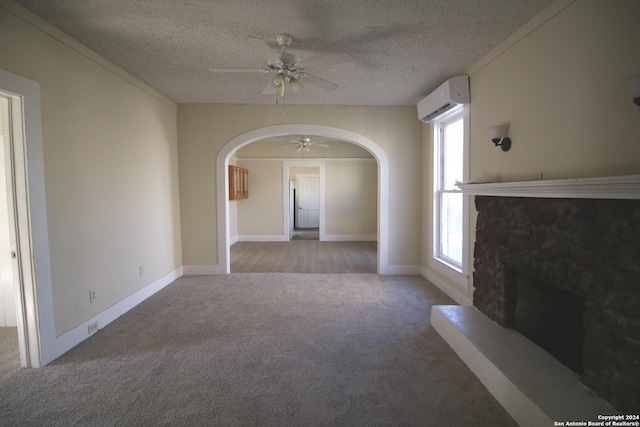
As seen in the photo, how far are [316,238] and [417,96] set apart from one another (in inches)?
208

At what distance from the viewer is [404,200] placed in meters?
4.66

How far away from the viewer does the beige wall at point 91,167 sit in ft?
7.57

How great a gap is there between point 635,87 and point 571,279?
1.06 metres

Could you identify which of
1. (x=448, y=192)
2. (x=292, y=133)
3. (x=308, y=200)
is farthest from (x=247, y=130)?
(x=308, y=200)

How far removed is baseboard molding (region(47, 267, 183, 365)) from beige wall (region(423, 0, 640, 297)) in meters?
3.98

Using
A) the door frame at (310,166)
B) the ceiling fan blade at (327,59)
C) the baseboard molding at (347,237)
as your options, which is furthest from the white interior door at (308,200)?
the ceiling fan blade at (327,59)

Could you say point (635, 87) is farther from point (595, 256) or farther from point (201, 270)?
point (201, 270)

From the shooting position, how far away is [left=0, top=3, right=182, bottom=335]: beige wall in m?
2.31

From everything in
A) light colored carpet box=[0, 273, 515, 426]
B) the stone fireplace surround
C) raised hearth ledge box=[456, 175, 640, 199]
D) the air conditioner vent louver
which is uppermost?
the air conditioner vent louver

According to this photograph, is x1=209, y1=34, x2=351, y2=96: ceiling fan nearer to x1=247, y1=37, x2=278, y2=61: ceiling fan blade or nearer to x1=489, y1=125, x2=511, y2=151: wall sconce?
x1=247, y1=37, x2=278, y2=61: ceiling fan blade

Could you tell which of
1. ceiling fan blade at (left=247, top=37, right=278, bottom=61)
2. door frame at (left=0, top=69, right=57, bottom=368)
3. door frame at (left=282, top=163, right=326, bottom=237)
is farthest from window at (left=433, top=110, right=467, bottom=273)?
door frame at (left=282, top=163, right=326, bottom=237)

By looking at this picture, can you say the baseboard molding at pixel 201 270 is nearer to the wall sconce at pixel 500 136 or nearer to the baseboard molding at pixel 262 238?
the baseboard molding at pixel 262 238

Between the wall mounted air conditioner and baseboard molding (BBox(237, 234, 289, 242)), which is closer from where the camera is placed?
the wall mounted air conditioner

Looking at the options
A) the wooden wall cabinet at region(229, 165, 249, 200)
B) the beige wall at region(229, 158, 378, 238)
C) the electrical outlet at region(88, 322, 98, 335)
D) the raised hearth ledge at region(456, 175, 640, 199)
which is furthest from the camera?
the beige wall at region(229, 158, 378, 238)
